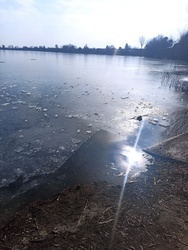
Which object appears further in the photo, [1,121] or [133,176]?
[1,121]

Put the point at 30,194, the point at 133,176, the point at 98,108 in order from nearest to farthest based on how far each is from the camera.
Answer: the point at 30,194
the point at 133,176
the point at 98,108

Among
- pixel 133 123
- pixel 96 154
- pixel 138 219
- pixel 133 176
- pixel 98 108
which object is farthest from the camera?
pixel 98 108

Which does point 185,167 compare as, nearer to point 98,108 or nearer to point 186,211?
point 186,211

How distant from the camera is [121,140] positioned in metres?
7.11

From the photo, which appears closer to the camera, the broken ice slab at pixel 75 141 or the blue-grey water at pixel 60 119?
the blue-grey water at pixel 60 119

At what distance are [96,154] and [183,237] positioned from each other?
126 inches

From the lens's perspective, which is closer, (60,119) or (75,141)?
(75,141)

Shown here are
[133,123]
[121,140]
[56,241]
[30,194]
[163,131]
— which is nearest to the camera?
[56,241]

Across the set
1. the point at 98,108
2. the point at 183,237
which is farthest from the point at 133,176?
the point at 98,108

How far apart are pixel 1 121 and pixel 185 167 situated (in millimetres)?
6327

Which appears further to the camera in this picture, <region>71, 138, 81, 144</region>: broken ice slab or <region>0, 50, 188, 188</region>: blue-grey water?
<region>71, 138, 81, 144</region>: broken ice slab

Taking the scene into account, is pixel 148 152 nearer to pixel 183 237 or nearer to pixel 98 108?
pixel 183 237

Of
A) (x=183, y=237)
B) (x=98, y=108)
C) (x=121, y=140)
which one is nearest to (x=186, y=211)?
(x=183, y=237)

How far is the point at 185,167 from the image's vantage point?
5.27 metres
